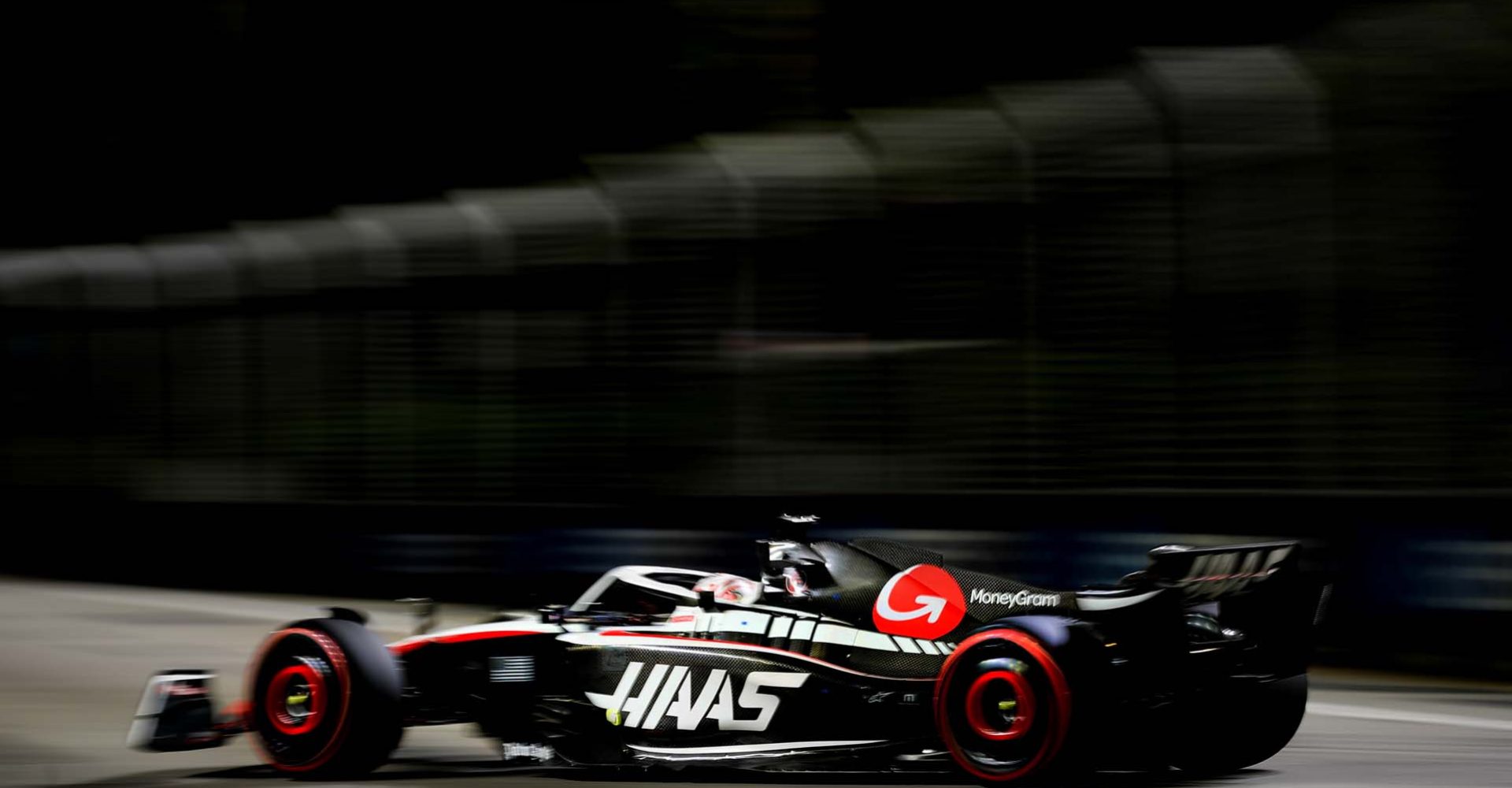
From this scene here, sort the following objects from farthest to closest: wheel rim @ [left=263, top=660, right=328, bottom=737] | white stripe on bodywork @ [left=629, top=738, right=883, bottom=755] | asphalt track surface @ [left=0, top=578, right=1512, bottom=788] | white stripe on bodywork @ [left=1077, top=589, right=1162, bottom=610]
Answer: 1. wheel rim @ [left=263, top=660, right=328, bottom=737]
2. asphalt track surface @ [left=0, top=578, right=1512, bottom=788]
3. white stripe on bodywork @ [left=629, top=738, right=883, bottom=755]
4. white stripe on bodywork @ [left=1077, top=589, right=1162, bottom=610]

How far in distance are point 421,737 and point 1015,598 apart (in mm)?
3375

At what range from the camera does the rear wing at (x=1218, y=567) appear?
7598 mm

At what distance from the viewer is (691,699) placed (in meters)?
7.79

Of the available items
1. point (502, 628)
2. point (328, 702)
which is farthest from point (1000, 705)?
point (328, 702)

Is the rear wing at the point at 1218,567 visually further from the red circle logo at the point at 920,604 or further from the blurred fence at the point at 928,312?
the blurred fence at the point at 928,312

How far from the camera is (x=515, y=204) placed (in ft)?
59.2

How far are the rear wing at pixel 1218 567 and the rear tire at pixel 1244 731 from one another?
444 millimetres

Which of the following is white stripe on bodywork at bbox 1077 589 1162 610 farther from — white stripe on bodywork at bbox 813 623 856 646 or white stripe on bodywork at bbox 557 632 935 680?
white stripe on bodywork at bbox 813 623 856 646

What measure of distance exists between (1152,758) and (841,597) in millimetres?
1321

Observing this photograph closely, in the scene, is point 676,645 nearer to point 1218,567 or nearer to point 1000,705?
point 1000,705

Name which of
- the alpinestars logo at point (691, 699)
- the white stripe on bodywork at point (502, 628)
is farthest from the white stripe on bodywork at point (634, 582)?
the alpinestars logo at point (691, 699)

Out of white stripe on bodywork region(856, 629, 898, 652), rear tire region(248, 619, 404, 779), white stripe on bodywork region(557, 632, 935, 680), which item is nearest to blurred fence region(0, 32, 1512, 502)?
white stripe on bodywork region(856, 629, 898, 652)

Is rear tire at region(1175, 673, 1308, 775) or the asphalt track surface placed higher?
rear tire at region(1175, 673, 1308, 775)

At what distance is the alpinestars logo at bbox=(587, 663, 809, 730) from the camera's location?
7656 millimetres
